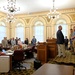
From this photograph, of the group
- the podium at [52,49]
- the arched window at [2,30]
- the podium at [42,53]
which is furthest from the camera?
the arched window at [2,30]

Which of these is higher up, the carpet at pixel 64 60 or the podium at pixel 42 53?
the podium at pixel 42 53

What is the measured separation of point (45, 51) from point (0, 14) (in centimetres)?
789

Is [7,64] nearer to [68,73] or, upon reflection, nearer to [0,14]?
[68,73]

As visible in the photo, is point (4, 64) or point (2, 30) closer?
point (4, 64)

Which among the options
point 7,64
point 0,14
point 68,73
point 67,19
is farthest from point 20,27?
point 68,73

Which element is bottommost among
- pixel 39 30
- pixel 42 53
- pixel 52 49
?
pixel 42 53

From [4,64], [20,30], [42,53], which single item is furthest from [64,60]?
[20,30]

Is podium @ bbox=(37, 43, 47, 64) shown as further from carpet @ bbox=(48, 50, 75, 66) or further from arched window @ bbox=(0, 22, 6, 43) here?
arched window @ bbox=(0, 22, 6, 43)

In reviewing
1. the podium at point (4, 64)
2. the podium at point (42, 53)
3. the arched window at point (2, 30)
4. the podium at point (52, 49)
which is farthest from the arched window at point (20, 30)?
the podium at point (4, 64)

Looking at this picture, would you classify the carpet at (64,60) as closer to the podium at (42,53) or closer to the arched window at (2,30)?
the podium at (42,53)

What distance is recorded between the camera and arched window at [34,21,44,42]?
12742 millimetres

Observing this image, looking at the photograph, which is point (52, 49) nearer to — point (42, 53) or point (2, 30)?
point (42, 53)

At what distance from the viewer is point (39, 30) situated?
42.5 feet

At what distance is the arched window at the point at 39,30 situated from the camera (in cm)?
1274
